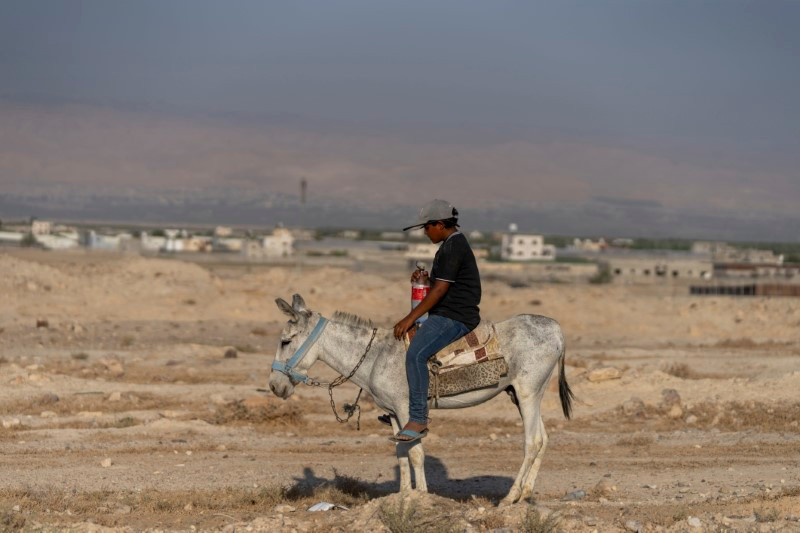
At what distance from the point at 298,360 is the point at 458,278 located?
188 centimetres

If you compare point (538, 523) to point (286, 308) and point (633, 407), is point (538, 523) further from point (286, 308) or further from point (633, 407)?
point (633, 407)

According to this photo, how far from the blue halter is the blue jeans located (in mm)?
1035

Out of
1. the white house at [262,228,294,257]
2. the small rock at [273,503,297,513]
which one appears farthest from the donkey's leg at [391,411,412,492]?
the white house at [262,228,294,257]

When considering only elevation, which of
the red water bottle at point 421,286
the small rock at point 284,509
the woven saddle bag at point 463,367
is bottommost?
the small rock at point 284,509

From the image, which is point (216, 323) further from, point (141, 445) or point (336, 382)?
point (336, 382)

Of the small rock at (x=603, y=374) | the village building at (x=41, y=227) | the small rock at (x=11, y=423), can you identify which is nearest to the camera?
the small rock at (x=11, y=423)

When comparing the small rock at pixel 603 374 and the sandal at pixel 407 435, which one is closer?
the sandal at pixel 407 435

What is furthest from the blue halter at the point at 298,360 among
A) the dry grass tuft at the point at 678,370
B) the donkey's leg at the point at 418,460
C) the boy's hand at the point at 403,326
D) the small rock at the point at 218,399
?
the dry grass tuft at the point at 678,370

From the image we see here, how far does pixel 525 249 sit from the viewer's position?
10906 cm

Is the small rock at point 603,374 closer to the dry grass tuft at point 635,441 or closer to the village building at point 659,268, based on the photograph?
the dry grass tuft at point 635,441

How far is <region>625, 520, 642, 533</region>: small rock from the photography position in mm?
10446

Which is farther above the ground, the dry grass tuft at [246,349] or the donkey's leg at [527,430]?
the donkey's leg at [527,430]

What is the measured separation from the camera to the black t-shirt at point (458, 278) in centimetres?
1109

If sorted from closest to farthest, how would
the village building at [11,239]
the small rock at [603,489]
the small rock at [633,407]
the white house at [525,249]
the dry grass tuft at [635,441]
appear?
the small rock at [603,489]
the dry grass tuft at [635,441]
the small rock at [633,407]
the village building at [11,239]
the white house at [525,249]
